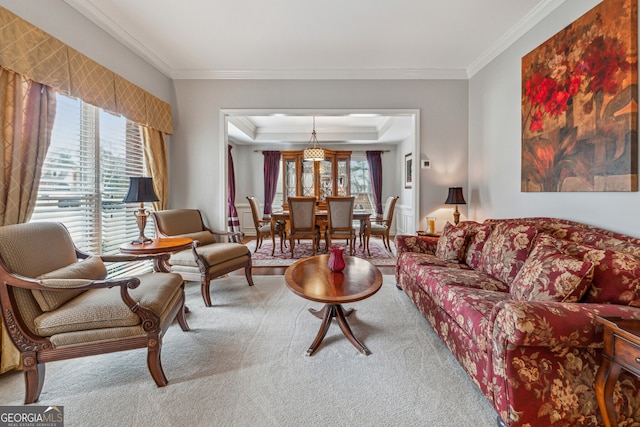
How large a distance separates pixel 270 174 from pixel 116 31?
4502 millimetres

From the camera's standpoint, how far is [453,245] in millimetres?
2666

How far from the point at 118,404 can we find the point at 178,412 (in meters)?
0.35

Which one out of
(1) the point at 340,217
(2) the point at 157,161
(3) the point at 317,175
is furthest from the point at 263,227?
(3) the point at 317,175

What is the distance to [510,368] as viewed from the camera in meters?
1.19

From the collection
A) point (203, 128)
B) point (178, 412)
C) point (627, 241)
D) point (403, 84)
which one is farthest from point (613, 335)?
point (203, 128)

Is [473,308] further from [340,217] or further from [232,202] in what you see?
[232,202]

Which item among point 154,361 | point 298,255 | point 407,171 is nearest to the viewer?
point 154,361

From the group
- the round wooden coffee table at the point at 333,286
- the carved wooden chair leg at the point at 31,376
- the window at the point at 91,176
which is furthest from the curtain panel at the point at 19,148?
the round wooden coffee table at the point at 333,286

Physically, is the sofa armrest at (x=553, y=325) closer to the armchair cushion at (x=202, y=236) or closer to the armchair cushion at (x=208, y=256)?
the armchair cushion at (x=208, y=256)

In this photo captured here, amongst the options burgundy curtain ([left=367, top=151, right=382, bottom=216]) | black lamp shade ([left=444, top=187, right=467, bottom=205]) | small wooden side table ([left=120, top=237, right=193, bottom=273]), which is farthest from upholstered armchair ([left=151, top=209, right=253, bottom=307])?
burgundy curtain ([left=367, top=151, right=382, bottom=216])

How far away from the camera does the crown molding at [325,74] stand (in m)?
3.81

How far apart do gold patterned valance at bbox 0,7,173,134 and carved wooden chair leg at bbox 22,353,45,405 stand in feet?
5.90

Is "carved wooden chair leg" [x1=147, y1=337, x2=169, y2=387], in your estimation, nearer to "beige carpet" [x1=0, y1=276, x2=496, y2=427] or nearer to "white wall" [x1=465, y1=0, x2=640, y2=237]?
"beige carpet" [x1=0, y1=276, x2=496, y2=427]

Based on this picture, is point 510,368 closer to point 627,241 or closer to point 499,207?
point 627,241
